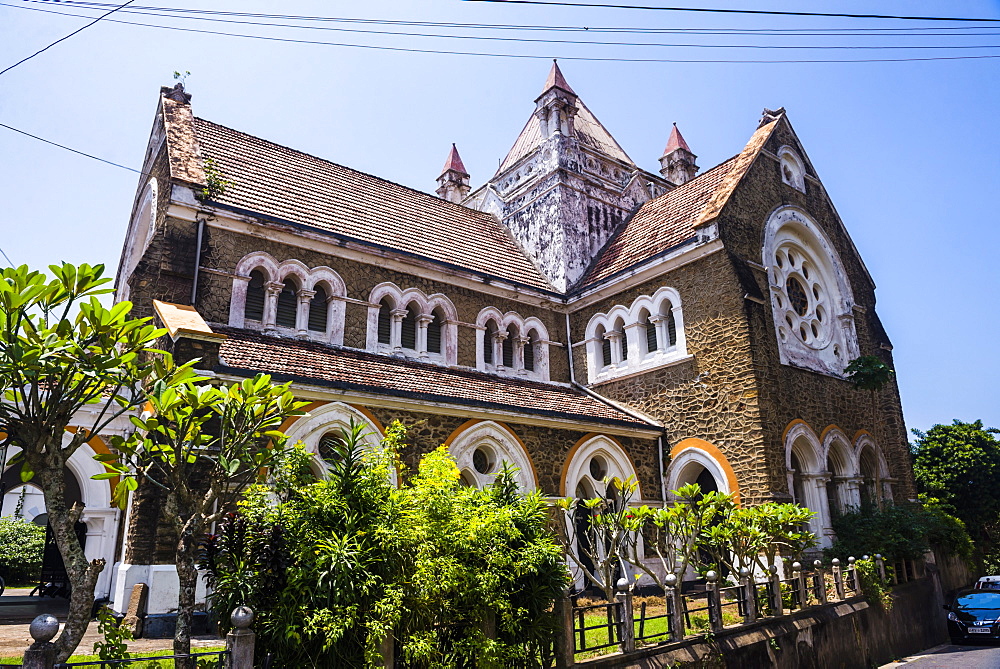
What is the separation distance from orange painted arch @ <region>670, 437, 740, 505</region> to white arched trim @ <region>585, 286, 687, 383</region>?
219cm

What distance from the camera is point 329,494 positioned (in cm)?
655

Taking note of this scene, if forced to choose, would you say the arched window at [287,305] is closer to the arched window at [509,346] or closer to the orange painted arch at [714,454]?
the arched window at [509,346]

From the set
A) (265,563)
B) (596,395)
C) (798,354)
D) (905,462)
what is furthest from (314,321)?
(905,462)

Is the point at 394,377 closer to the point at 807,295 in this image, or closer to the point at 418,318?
the point at 418,318

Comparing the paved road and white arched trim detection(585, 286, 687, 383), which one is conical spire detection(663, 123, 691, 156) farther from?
the paved road

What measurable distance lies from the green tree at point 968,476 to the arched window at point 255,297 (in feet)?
77.3

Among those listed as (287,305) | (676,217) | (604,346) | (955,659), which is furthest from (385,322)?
(955,659)

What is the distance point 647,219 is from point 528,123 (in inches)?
307

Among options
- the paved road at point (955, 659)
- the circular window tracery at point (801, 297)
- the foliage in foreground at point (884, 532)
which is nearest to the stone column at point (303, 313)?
the circular window tracery at point (801, 297)

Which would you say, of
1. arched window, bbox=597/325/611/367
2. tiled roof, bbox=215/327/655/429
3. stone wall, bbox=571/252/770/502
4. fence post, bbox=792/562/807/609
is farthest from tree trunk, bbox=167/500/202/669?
arched window, bbox=597/325/611/367

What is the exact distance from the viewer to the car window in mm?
15016

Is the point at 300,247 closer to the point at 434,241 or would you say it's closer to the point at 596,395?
the point at 434,241

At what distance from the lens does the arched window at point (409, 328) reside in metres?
16.8

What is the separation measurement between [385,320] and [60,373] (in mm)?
11045
